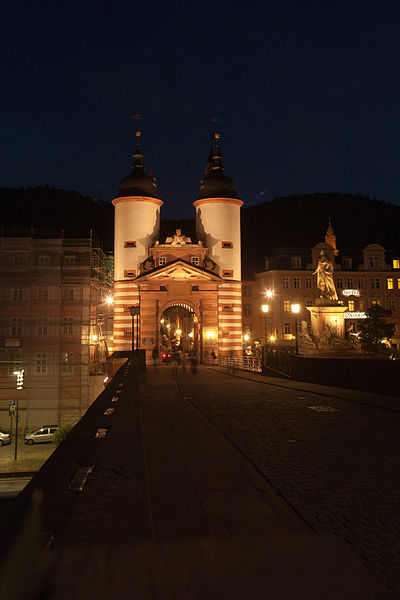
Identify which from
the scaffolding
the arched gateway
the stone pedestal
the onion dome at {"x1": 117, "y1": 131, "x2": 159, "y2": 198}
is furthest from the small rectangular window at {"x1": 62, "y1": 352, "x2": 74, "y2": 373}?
the stone pedestal

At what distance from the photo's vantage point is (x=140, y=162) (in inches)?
2255

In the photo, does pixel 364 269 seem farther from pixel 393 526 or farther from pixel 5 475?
pixel 393 526

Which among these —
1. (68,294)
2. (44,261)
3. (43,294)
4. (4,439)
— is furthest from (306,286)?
(4,439)

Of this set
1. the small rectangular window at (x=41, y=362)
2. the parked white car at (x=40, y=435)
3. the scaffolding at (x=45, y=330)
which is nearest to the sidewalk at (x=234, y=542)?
the parked white car at (x=40, y=435)

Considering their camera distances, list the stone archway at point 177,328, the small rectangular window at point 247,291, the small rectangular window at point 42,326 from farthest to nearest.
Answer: the stone archway at point 177,328
the small rectangular window at point 247,291
the small rectangular window at point 42,326

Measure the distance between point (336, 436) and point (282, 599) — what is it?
27.0 feet

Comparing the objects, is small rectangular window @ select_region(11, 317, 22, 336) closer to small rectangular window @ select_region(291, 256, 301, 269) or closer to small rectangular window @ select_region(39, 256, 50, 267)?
small rectangular window @ select_region(39, 256, 50, 267)

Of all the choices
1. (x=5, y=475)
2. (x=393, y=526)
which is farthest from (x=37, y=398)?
(x=393, y=526)

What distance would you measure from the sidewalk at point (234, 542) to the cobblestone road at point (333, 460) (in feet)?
1.07

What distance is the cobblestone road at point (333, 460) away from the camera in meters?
5.97

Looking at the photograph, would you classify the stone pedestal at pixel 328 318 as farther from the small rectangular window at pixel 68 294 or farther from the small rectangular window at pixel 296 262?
the small rectangular window at pixel 296 262

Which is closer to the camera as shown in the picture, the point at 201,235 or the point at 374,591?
the point at 374,591

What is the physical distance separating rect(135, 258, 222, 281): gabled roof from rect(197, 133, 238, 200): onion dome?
969 centimetres

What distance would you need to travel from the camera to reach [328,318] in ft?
116
